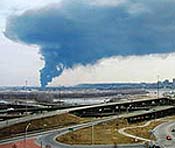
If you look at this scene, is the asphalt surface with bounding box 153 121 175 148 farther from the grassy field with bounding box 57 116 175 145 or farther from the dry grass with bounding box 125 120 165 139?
the grassy field with bounding box 57 116 175 145

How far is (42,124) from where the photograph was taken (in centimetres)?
13738

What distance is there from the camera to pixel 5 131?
121188 millimetres

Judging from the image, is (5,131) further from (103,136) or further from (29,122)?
(103,136)

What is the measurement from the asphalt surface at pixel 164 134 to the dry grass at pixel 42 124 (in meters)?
32.4

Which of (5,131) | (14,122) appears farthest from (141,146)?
(14,122)

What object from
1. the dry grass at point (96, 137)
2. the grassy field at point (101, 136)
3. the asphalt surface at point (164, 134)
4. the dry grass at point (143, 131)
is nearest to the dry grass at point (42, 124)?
the grassy field at point (101, 136)

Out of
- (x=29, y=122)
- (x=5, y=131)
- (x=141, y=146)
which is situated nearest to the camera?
(x=141, y=146)

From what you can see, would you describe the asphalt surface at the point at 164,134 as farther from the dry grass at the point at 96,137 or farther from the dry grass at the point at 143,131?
the dry grass at the point at 96,137

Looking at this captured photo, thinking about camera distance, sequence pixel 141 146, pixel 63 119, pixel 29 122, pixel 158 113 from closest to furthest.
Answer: pixel 141 146 → pixel 29 122 → pixel 63 119 → pixel 158 113

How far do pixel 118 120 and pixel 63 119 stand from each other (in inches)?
865

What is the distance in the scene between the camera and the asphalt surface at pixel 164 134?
9905cm

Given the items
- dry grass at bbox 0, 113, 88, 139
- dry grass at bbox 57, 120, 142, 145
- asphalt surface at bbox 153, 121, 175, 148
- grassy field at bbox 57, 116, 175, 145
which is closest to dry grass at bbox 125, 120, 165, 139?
grassy field at bbox 57, 116, 175, 145

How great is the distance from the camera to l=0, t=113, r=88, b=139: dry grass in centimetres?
12058

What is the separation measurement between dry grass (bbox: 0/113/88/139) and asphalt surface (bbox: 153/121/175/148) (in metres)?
32.4
